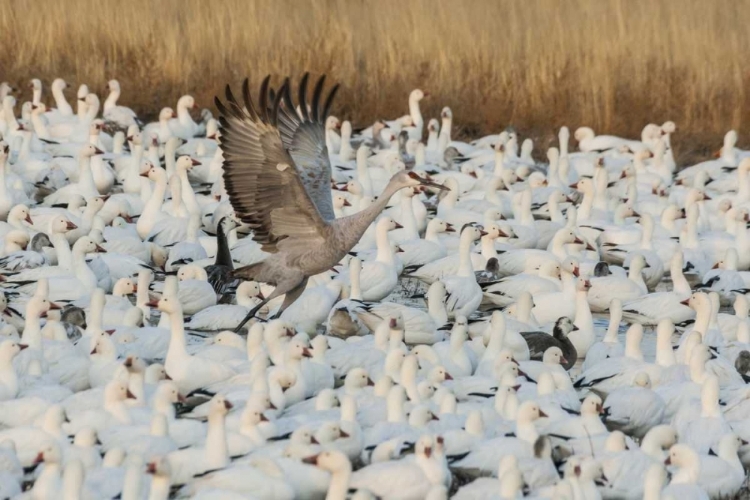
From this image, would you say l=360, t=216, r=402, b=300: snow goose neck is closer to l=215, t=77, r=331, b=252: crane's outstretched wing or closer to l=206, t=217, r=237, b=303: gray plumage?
l=206, t=217, r=237, b=303: gray plumage

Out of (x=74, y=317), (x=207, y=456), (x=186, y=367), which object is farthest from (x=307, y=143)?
(x=207, y=456)

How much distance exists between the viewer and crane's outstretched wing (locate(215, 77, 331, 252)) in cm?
941

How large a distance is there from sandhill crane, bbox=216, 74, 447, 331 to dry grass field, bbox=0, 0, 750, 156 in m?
8.88

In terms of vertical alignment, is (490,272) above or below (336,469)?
below

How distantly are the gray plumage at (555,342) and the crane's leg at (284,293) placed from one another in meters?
1.56

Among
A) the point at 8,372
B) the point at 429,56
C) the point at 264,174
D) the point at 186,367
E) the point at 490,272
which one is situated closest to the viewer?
the point at 8,372

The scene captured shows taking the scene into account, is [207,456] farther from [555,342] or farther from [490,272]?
[490,272]

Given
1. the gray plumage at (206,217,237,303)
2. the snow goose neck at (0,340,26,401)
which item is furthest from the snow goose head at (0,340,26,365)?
the gray plumage at (206,217,237,303)

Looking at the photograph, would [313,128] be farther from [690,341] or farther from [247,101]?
[690,341]

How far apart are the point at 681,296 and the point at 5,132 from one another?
27.3 feet

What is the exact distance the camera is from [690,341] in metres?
9.77

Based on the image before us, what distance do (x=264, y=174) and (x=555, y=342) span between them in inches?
91.9

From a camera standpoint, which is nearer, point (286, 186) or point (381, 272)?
point (286, 186)

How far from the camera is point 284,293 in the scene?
10.4 m
